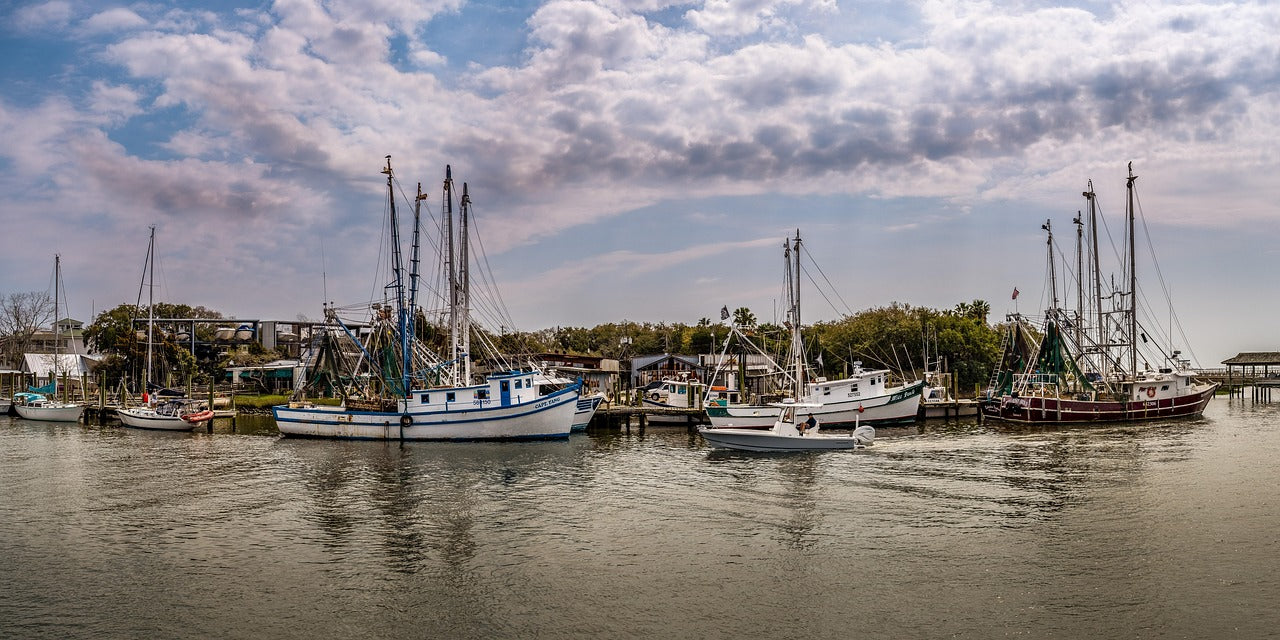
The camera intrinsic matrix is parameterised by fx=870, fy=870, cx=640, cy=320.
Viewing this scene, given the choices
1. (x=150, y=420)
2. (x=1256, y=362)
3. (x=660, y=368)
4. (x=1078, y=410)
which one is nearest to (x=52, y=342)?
(x=150, y=420)

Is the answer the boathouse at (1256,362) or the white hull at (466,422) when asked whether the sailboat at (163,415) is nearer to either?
the white hull at (466,422)

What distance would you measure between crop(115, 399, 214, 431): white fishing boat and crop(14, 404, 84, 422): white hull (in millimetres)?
6504

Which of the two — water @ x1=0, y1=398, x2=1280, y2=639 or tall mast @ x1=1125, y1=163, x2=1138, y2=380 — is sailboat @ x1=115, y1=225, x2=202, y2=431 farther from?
tall mast @ x1=1125, y1=163, x2=1138, y2=380

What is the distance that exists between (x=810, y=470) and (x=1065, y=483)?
9.44 metres

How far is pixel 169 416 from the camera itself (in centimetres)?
6053

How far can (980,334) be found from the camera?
3637 inches

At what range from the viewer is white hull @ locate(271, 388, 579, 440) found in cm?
4991

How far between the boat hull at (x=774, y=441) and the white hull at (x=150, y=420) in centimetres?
3862

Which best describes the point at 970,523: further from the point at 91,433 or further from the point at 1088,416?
the point at 91,433

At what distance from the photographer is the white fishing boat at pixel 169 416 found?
5981 centimetres

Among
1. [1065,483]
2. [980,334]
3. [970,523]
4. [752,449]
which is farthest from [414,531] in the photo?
[980,334]

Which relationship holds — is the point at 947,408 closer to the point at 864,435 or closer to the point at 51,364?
the point at 864,435

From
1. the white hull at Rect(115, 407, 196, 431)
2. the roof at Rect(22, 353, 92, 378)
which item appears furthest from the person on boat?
the roof at Rect(22, 353, 92, 378)

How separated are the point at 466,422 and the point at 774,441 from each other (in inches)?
739
